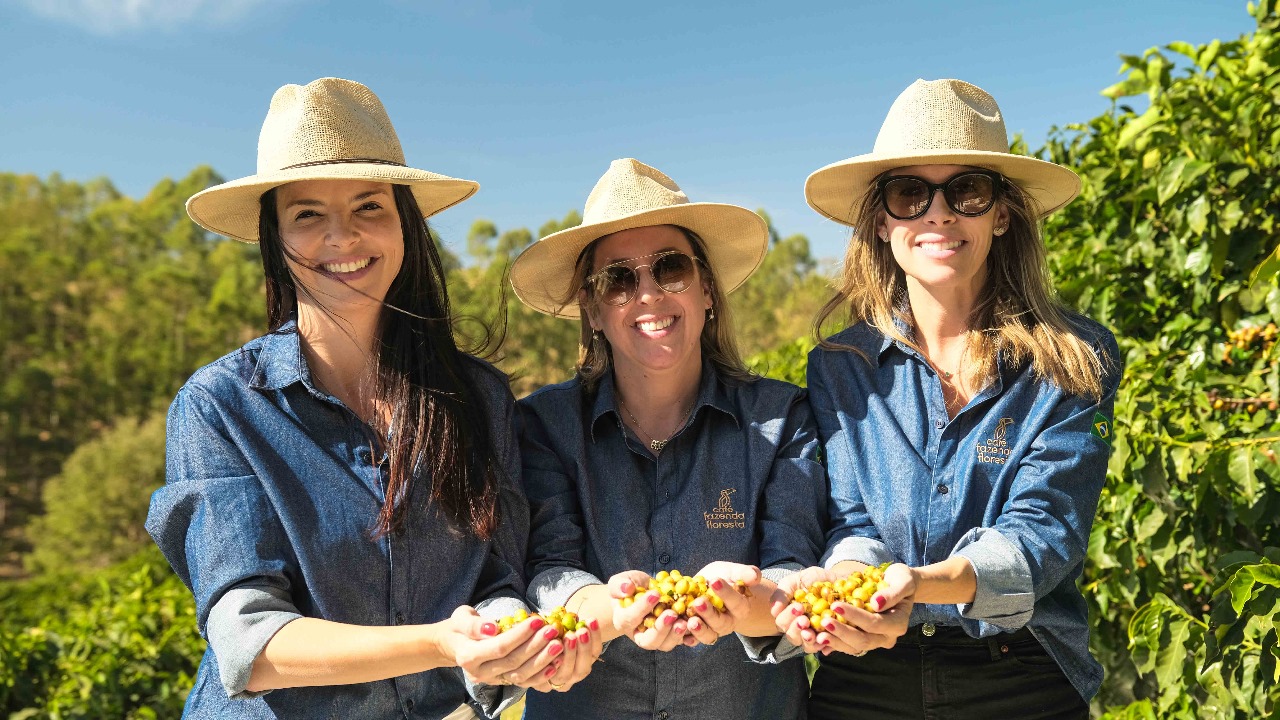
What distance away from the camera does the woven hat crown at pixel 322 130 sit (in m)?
2.08

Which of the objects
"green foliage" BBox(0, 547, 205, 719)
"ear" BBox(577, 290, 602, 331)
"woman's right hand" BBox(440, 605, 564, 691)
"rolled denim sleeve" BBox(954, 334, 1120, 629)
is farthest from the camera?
"green foliage" BBox(0, 547, 205, 719)

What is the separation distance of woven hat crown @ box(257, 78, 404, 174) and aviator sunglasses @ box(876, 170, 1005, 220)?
3.66 ft

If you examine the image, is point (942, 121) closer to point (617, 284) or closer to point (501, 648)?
point (617, 284)

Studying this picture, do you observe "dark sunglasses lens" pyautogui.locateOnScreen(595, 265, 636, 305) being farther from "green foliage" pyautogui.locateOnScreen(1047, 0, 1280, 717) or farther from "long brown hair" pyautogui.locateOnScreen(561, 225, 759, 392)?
"green foliage" pyautogui.locateOnScreen(1047, 0, 1280, 717)

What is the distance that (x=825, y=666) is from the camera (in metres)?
2.32

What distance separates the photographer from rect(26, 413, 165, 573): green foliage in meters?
40.6

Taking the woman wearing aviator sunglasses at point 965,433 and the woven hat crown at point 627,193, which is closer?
the woman wearing aviator sunglasses at point 965,433

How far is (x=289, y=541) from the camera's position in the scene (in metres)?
1.92

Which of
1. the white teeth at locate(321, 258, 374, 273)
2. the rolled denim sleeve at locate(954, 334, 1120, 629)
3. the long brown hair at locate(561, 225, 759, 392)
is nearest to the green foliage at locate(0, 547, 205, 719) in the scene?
the long brown hair at locate(561, 225, 759, 392)

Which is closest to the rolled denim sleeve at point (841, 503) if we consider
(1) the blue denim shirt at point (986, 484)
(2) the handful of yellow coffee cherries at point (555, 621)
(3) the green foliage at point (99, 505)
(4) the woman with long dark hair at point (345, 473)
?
(1) the blue denim shirt at point (986, 484)

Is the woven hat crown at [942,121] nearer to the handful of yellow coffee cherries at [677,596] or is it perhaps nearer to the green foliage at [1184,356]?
the green foliage at [1184,356]

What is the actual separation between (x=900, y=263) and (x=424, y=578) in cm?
125

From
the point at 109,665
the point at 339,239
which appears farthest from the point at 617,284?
the point at 109,665

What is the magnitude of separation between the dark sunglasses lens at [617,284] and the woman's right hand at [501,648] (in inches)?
31.4
